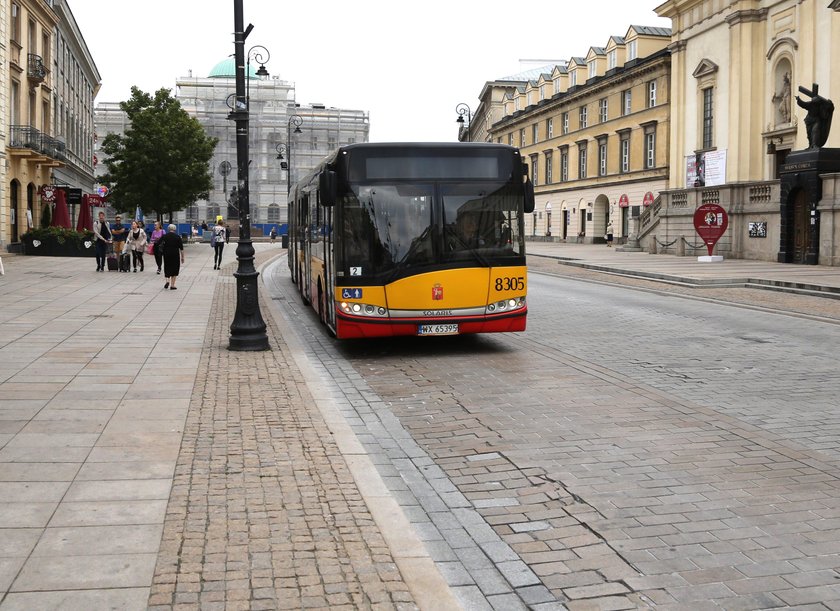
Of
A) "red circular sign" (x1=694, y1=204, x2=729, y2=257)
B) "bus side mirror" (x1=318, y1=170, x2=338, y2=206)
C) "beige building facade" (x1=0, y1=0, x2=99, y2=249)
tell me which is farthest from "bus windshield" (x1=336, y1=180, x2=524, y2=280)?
"beige building facade" (x1=0, y1=0, x2=99, y2=249)

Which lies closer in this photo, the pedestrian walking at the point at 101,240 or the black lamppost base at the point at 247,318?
the black lamppost base at the point at 247,318

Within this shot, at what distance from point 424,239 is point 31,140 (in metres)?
34.1

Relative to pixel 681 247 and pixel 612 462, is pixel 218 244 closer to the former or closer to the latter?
pixel 681 247

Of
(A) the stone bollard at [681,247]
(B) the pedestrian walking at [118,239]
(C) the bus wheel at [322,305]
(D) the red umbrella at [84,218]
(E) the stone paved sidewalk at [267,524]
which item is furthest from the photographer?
(D) the red umbrella at [84,218]

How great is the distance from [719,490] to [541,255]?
129 feet

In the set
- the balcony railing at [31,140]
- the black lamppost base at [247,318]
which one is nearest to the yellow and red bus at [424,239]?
the black lamppost base at [247,318]

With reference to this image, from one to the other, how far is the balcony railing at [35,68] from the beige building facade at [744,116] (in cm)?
2959

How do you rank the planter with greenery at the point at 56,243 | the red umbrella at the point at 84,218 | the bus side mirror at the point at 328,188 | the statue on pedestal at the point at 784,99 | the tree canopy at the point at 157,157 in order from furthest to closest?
the tree canopy at the point at 157,157
the red umbrella at the point at 84,218
the statue on pedestal at the point at 784,99
the planter with greenery at the point at 56,243
the bus side mirror at the point at 328,188

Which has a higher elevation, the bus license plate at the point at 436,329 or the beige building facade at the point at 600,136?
the beige building facade at the point at 600,136

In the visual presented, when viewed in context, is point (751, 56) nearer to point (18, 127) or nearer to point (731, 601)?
point (18, 127)

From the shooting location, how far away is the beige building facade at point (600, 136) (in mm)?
58156

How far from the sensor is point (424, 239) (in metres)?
11.8

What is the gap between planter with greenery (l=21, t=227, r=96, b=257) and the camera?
126 ft

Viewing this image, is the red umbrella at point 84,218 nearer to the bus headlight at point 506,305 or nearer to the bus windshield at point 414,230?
the bus windshield at point 414,230
